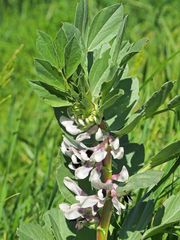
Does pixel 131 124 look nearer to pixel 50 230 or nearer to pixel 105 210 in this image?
pixel 105 210

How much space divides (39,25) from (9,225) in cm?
205

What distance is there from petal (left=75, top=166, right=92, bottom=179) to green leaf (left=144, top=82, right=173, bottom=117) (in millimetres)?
135

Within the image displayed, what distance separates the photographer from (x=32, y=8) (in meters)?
4.18

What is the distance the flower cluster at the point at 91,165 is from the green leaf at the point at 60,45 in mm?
104

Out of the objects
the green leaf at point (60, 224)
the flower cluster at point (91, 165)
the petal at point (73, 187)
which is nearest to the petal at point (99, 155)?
the flower cluster at point (91, 165)

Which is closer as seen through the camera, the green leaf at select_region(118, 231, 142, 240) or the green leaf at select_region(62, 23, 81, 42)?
the green leaf at select_region(62, 23, 81, 42)

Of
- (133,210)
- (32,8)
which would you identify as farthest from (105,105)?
(32,8)

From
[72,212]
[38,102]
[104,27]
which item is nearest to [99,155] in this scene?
[72,212]

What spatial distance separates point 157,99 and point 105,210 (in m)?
0.23

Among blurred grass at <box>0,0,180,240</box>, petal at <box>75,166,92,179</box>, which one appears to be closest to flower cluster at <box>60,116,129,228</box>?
petal at <box>75,166,92,179</box>

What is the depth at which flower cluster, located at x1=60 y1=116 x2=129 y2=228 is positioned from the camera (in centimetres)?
115

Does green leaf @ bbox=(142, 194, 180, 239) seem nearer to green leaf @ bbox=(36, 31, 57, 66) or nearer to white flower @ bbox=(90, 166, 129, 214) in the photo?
white flower @ bbox=(90, 166, 129, 214)

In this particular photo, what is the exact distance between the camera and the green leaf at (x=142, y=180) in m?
1.14

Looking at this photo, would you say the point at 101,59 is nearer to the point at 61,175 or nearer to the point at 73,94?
the point at 73,94
